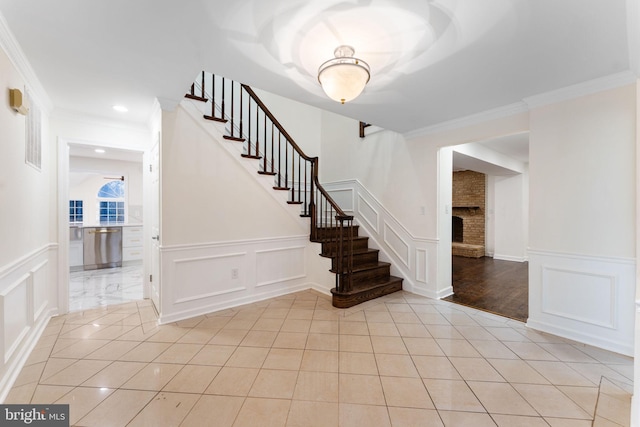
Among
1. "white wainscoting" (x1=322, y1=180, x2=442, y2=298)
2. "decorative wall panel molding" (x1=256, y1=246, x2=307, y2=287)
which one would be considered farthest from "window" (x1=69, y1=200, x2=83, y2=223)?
"white wainscoting" (x1=322, y1=180, x2=442, y2=298)

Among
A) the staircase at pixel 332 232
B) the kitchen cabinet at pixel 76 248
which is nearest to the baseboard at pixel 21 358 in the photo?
the staircase at pixel 332 232

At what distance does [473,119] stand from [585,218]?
151cm

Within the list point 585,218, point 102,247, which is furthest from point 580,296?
point 102,247

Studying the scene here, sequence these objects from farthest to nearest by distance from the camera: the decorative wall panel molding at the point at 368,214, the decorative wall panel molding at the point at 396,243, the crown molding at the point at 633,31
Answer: the decorative wall panel molding at the point at 368,214 < the decorative wall panel molding at the point at 396,243 < the crown molding at the point at 633,31

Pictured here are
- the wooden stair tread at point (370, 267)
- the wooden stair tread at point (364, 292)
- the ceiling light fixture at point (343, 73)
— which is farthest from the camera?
the wooden stair tread at point (370, 267)

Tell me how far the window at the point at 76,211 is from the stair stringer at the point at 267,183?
5768mm

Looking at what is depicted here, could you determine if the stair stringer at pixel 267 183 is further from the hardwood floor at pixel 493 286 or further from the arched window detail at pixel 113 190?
the arched window detail at pixel 113 190

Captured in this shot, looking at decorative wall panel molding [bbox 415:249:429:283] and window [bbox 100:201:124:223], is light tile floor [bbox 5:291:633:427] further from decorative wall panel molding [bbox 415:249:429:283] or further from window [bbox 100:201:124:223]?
window [bbox 100:201:124:223]

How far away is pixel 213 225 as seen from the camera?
3211 mm

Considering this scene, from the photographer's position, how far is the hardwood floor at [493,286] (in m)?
3.40

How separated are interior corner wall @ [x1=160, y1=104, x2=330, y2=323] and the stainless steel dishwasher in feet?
11.8

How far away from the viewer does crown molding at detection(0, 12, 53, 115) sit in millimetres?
1737

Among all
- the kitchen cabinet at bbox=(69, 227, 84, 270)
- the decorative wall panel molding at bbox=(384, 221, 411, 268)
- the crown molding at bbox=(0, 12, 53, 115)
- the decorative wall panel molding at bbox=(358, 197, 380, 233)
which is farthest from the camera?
the kitchen cabinet at bbox=(69, 227, 84, 270)

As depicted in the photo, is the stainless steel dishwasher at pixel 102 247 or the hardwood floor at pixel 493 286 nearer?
the hardwood floor at pixel 493 286
